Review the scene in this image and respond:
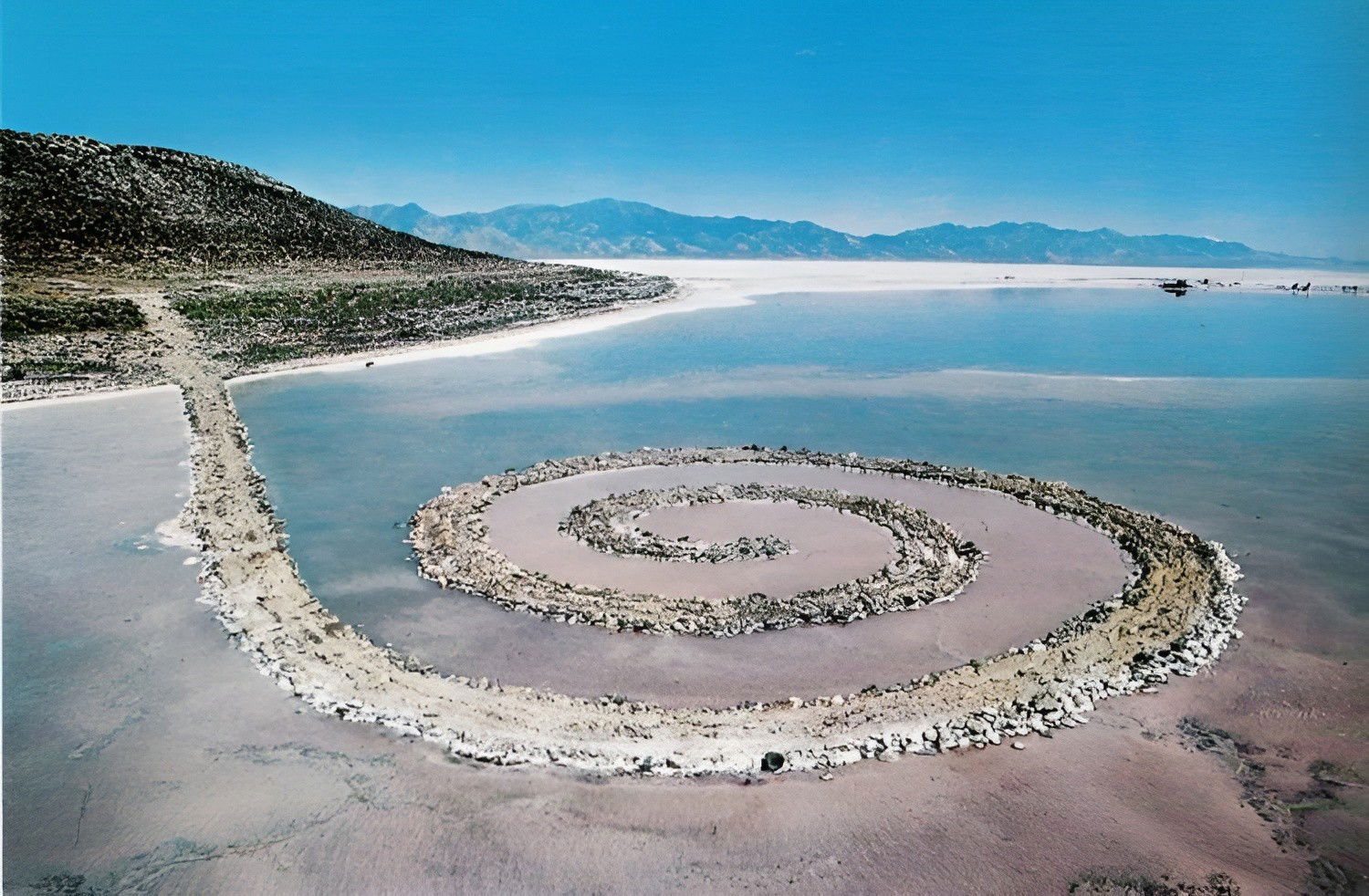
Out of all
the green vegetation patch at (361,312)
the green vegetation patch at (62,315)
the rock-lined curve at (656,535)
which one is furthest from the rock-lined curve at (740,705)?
the green vegetation patch at (62,315)

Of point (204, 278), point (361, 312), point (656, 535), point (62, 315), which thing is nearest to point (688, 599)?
point (656, 535)

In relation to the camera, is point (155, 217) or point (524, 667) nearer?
point (524, 667)

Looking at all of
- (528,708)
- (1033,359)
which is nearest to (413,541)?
(528,708)

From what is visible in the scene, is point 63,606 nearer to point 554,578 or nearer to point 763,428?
point 554,578

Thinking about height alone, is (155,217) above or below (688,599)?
above

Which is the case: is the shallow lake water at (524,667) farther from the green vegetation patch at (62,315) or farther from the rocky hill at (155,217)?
the rocky hill at (155,217)

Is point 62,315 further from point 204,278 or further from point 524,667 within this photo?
point 524,667

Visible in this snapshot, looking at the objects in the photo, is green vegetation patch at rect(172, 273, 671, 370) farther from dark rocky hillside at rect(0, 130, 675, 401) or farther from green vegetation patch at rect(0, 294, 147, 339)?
green vegetation patch at rect(0, 294, 147, 339)
